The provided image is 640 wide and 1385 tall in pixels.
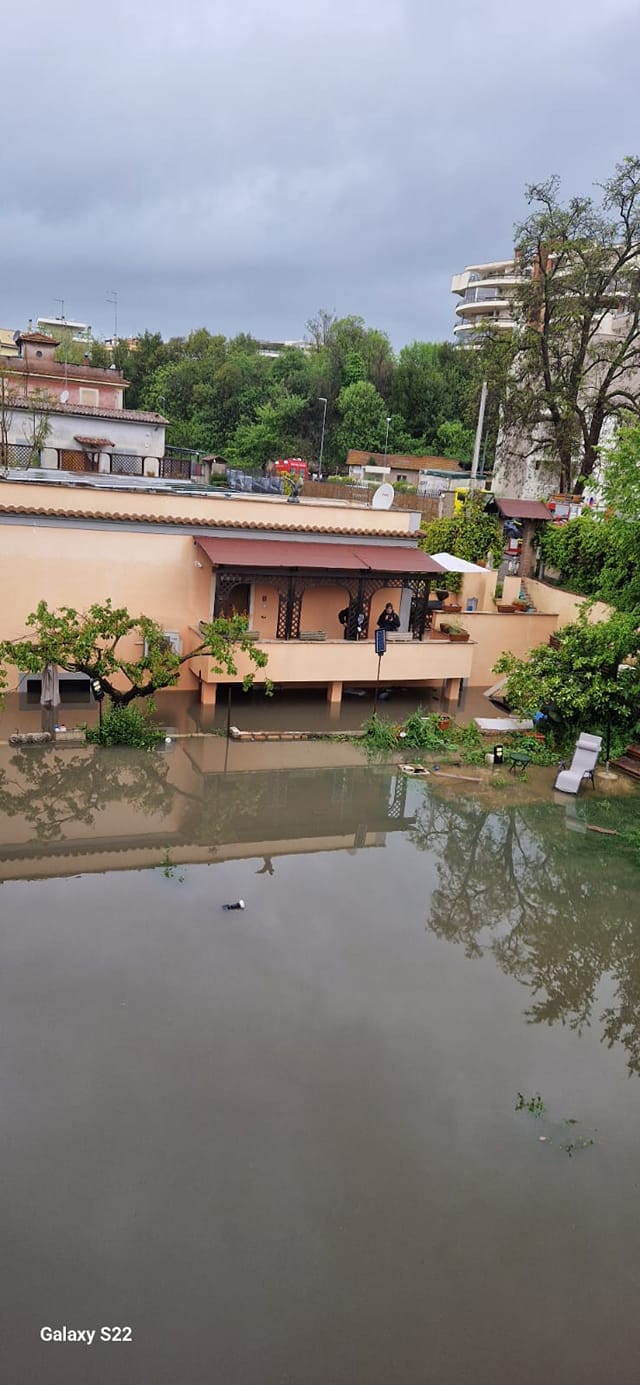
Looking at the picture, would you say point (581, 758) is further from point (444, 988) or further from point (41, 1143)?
point (41, 1143)

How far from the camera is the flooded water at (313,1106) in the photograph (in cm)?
523

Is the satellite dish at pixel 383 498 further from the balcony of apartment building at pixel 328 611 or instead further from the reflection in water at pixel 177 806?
the reflection in water at pixel 177 806

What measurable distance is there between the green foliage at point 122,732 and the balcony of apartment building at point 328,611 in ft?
7.73

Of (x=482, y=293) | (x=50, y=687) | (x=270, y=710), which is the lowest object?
(x=270, y=710)

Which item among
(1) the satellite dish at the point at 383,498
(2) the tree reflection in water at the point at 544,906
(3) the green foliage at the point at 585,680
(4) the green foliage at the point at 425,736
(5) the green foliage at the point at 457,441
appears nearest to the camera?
(2) the tree reflection in water at the point at 544,906

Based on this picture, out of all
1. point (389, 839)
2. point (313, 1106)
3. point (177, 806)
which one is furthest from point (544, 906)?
point (177, 806)

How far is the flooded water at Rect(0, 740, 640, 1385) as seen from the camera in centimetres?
523

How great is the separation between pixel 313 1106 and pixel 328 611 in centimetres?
1502

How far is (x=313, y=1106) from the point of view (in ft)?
23.0

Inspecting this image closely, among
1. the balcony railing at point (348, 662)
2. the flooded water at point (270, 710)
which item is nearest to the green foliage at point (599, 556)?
the balcony railing at point (348, 662)

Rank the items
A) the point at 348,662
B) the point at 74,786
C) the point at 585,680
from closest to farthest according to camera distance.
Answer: the point at 74,786, the point at 585,680, the point at 348,662

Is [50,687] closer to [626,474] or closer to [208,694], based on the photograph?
[208,694]

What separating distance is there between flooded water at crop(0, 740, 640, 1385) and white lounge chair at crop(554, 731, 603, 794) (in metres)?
2.59

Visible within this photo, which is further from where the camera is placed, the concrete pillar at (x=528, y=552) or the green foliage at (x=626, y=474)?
the concrete pillar at (x=528, y=552)
